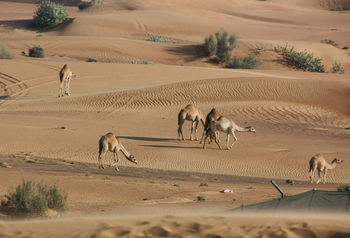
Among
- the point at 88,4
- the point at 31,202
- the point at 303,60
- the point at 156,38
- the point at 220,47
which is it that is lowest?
the point at 303,60

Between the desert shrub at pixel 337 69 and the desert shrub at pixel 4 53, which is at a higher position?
the desert shrub at pixel 4 53

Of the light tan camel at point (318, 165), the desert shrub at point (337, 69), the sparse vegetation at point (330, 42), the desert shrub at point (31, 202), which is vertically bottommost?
the desert shrub at point (337, 69)

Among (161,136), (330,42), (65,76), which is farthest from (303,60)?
(161,136)

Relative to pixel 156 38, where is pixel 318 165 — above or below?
above

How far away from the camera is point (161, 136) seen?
2255 centimetres

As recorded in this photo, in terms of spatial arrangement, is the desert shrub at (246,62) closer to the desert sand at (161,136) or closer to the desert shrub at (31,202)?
the desert sand at (161,136)

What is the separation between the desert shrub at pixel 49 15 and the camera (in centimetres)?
6087

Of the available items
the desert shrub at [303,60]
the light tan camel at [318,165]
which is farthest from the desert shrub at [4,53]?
the light tan camel at [318,165]

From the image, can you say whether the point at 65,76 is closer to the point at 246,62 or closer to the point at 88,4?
the point at 246,62

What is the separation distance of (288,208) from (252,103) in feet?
61.5

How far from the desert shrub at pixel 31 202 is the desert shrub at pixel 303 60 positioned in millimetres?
39375

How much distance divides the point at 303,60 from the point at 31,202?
3994cm

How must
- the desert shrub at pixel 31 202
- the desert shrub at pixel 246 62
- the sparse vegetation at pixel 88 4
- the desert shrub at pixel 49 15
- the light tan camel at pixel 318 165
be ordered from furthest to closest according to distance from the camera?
the sparse vegetation at pixel 88 4
the desert shrub at pixel 49 15
the desert shrub at pixel 246 62
the light tan camel at pixel 318 165
the desert shrub at pixel 31 202

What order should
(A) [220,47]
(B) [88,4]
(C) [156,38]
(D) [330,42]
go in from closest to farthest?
(A) [220,47]
(C) [156,38]
(D) [330,42]
(B) [88,4]
